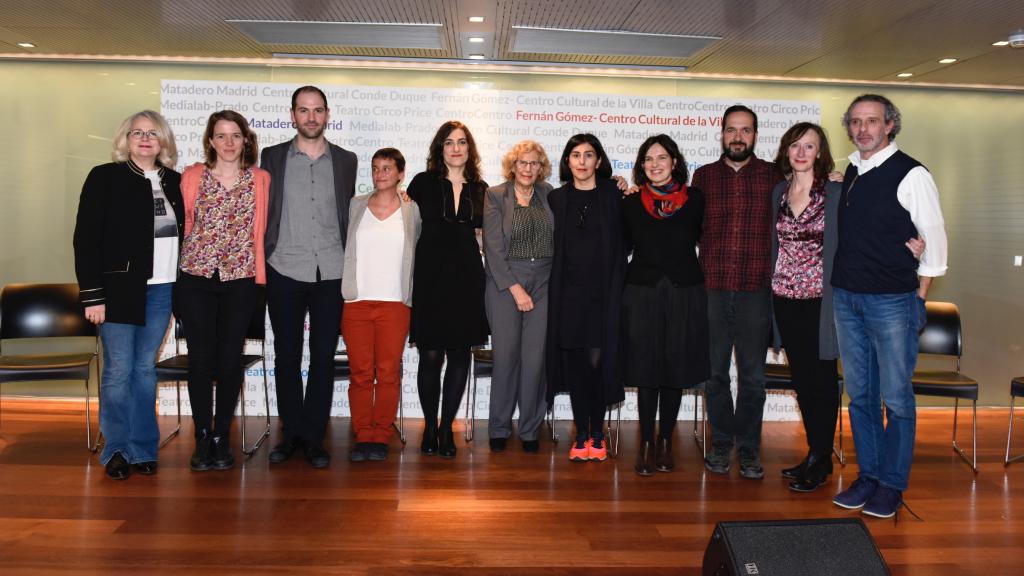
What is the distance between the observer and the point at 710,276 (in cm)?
409

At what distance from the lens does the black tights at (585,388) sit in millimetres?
4301

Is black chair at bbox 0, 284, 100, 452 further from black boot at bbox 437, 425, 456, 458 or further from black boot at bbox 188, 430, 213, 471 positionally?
black boot at bbox 437, 425, 456, 458

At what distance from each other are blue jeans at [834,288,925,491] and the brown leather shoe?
0.96 m

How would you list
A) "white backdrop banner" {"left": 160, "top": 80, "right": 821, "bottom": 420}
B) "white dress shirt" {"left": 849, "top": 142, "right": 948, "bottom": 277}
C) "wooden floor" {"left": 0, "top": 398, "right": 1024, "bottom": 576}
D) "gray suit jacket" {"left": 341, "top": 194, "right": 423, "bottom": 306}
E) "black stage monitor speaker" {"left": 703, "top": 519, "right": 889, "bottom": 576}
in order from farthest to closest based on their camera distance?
"white backdrop banner" {"left": 160, "top": 80, "right": 821, "bottom": 420}
"gray suit jacket" {"left": 341, "top": 194, "right": 423, "bottom": 306}
"white dress shirt" {"left": 849, "top": 142, "right": 948, "bottom": 277}
"wooden floor" {"left": 0, "top": 398, "right": 1024, "bottom": 576}
"black stage monitor speaker" {"left": 703, "top": 519, "right": 889, "bottom": 576}

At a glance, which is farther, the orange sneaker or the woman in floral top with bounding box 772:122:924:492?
the orange sneaker

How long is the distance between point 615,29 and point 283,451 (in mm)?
3523

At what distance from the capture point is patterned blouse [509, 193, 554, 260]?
14.1 feet

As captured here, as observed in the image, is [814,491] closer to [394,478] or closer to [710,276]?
[710,276]

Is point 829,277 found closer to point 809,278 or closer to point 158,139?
point 809,278

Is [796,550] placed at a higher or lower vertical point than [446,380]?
lower

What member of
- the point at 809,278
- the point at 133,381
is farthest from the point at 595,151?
the point at 133,381

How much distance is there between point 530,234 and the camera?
14.1 ft

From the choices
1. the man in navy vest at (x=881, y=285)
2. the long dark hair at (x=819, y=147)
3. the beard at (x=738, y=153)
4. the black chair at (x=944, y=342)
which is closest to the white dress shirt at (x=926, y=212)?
the man in navy vest at (x=881, y=285)

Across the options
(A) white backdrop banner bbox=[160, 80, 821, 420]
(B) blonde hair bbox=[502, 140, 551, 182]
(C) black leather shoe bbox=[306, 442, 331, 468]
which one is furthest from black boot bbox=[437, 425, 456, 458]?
(B) blonde hair bbox=[502, 140, 551, 182]
